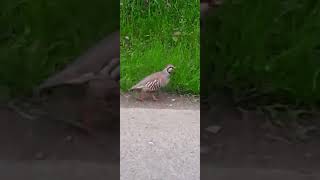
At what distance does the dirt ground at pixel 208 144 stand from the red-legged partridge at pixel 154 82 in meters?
2.17

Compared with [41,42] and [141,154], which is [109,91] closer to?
[41,42]

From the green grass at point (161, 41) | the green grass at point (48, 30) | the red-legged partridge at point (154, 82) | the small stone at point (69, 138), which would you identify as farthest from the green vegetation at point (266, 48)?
the green grass at point (161, 41)

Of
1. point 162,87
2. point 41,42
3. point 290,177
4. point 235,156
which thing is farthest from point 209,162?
point 162,87

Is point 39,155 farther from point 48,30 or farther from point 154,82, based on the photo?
point 154,82

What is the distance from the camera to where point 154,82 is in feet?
17.8

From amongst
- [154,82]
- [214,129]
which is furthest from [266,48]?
[154,82]

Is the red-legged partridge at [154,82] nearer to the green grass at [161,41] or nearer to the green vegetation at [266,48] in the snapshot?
the green grass at [161,41]

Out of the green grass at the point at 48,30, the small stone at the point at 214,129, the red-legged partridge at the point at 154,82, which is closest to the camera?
the green grass at the point at 48,30

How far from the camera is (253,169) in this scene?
330cm

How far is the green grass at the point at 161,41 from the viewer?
19.1ft

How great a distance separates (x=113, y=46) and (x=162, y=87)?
2408 millimetres

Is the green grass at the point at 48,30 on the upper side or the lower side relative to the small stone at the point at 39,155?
upper

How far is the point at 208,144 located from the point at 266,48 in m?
0.52

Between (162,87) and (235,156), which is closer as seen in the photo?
(235,156)
